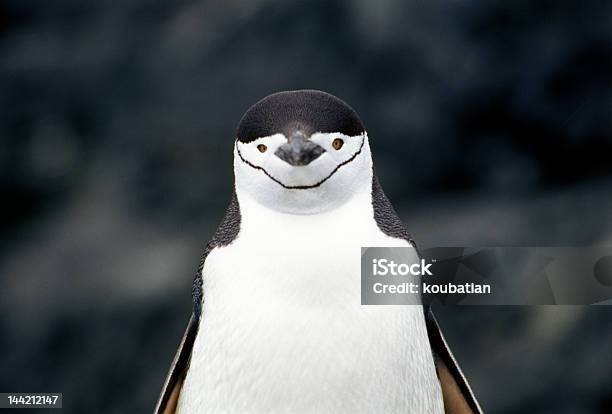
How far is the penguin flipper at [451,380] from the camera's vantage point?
44.2 inches

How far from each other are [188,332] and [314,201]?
28 cm

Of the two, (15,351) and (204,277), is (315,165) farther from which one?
(15,351)

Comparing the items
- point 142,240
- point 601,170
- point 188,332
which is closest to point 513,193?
point 601,170

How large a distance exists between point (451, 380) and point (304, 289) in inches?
13.1

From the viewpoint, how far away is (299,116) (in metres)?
0.87

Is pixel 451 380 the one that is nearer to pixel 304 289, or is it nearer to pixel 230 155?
pixel 304 289

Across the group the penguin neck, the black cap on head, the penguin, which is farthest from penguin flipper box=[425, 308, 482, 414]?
the black cap on head

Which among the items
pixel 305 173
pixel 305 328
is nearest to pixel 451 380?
pixel 305 328

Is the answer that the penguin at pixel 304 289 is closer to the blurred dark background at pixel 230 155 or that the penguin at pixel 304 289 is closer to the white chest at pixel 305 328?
the white chest at pixel 305 328

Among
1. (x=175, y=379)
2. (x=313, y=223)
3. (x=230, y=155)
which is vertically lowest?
(x=175, y=379)

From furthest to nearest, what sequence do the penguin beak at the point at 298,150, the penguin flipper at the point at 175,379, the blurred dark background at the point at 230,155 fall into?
1. the blurred dark background at the point at 230,155
2. the penguin flipper at the point at 175,379
3. the penguin beak at the point at 298,150

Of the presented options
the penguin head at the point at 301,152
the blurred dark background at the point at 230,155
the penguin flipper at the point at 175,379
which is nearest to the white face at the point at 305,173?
the penguin head at the point at 301,152

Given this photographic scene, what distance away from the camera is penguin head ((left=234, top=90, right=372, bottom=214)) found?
0.87m

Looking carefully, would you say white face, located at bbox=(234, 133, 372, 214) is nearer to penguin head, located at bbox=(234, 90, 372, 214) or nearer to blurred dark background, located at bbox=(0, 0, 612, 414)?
penguin head, located at bbox=(234, 90, 372, 214)
